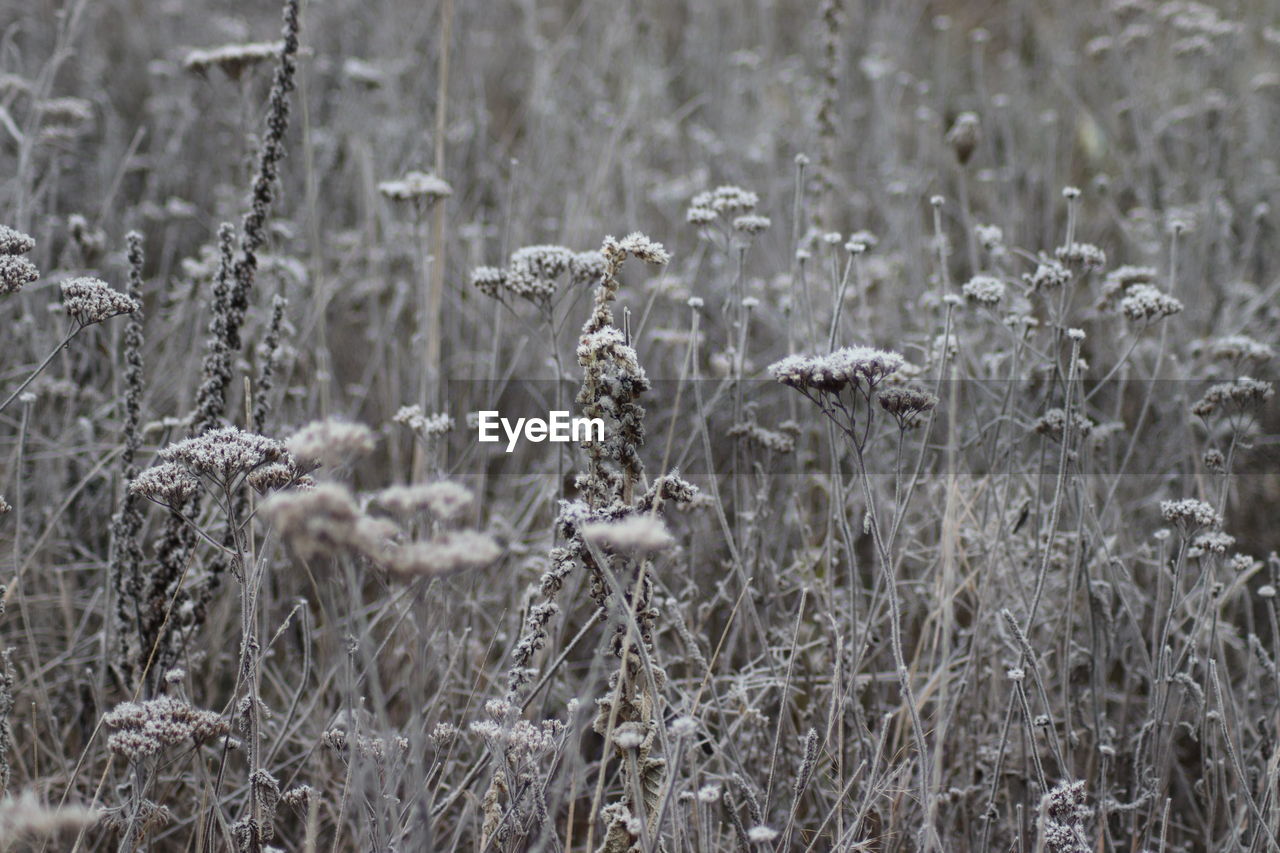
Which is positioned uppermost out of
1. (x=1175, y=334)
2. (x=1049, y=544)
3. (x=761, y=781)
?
(x=1175, y=334)

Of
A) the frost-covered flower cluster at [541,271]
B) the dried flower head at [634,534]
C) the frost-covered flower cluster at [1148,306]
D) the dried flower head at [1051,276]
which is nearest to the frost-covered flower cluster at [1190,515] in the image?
the frost-covered flower cluster at [1148,306]

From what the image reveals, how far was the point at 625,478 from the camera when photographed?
5.71ft

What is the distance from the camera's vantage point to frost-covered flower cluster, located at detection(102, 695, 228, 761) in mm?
1521

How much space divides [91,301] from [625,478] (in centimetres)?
102

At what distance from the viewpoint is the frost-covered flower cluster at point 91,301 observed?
1.79m

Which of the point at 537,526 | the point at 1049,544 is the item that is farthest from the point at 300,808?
the point at 537,526

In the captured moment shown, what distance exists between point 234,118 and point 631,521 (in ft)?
14.6

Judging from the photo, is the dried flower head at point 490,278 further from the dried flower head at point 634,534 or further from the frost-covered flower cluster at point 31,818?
the frost-covered flower cluster at point 31,818

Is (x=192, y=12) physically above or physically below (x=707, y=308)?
above

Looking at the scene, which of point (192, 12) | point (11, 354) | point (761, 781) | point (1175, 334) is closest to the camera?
point (761, 781)

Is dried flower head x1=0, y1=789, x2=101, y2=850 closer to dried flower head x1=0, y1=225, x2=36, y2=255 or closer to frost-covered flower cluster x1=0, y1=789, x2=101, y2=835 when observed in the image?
frost-covered flower cluster x1=0, y1=789, x2=101, y2=835

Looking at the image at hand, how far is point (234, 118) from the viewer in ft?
16.4

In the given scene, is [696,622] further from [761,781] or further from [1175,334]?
[1175,334]

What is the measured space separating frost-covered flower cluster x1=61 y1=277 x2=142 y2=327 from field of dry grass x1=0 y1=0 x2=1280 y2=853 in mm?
22
